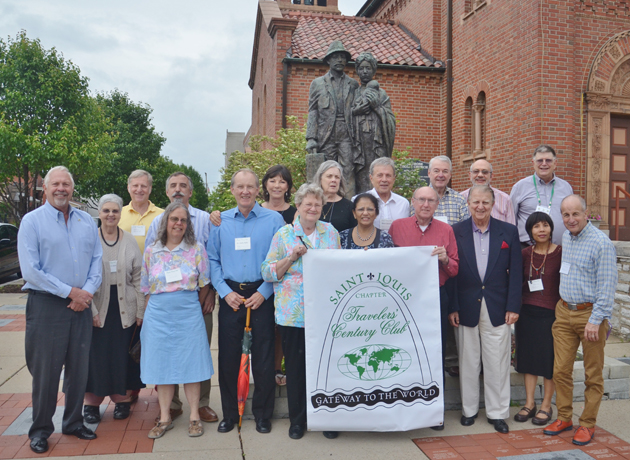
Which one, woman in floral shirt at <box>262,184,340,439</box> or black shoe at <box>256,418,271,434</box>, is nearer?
woman in floral shirt at <box>262,184,340,439</box>

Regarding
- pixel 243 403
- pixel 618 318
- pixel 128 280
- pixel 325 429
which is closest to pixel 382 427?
pixel 325 429

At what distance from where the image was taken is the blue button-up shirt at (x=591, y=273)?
3.99 m

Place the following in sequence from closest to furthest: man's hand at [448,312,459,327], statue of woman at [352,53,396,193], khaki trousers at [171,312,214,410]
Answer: man's hand at [448,312,459,327] < khaki trousers at [171,312,214,410] < statue of woman at [352,53,396,193]

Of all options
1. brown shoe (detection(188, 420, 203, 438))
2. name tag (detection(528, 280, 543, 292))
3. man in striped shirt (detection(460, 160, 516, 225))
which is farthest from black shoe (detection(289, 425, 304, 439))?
man in striped shirt (detection(460, 160, 516, 225))

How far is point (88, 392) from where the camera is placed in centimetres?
450

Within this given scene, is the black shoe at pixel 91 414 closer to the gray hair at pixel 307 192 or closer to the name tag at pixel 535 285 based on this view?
the gray hair at pixel 307 192

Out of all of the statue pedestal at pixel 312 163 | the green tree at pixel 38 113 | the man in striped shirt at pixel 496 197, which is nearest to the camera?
the man in striped shirt at pixel 496 197

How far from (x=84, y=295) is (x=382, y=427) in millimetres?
2516

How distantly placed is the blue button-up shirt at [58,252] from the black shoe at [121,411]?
1189 mm

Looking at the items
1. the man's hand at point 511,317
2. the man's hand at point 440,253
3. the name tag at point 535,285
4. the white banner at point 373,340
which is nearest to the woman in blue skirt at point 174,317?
the white banner at point 373,340

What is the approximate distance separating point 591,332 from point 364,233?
190 centimetres

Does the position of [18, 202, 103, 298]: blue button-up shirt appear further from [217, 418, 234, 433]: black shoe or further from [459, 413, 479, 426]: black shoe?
[459, 413, 479, 426]: black shoe

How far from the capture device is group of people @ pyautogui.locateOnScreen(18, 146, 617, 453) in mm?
3998

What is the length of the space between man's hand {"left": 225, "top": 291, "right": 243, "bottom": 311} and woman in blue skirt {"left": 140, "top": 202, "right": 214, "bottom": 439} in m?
0.27
